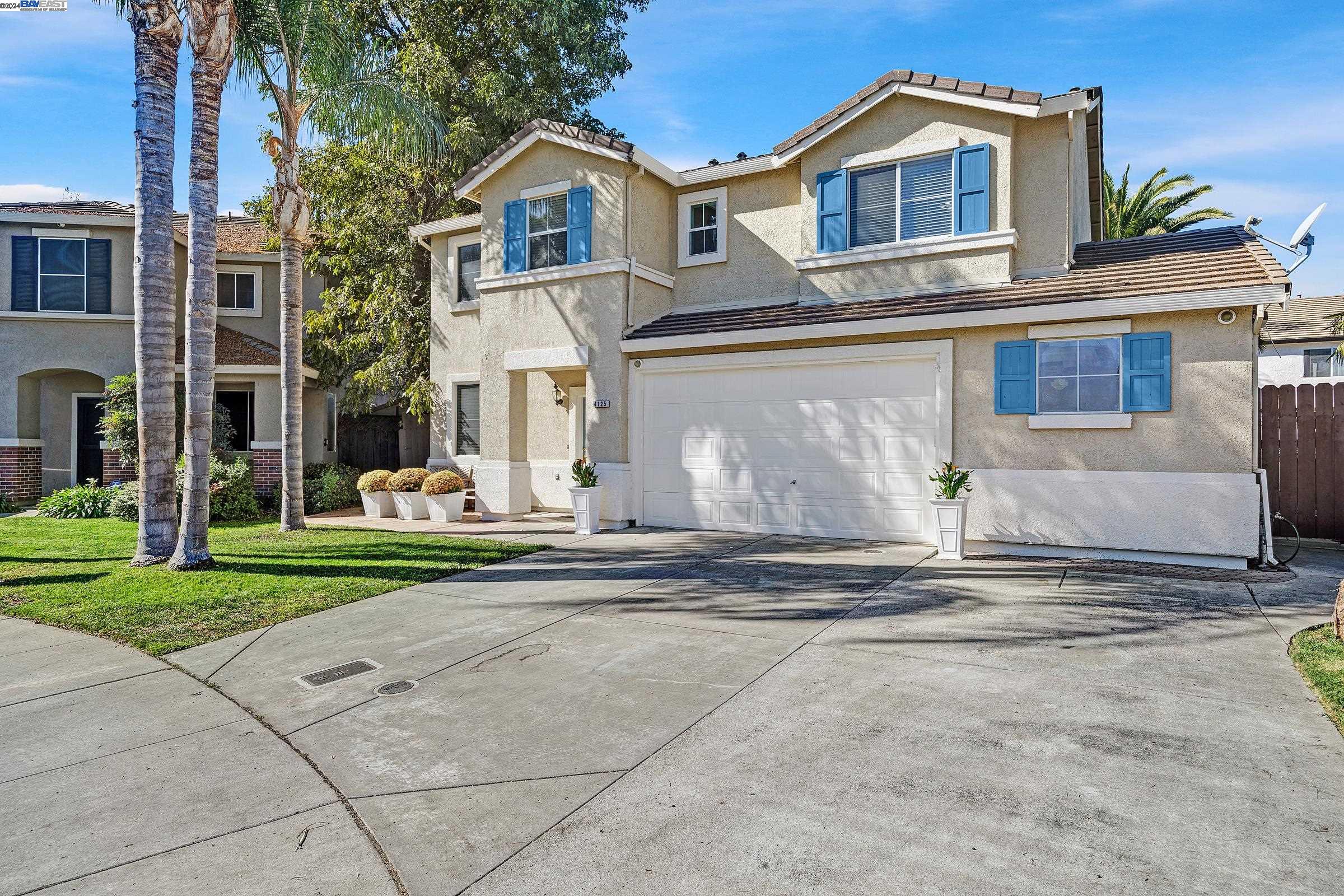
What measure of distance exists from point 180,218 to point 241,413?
9.43 m

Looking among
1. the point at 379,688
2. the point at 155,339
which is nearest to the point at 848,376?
the point at 379,688

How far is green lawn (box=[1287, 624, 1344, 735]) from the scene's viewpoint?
466 cm

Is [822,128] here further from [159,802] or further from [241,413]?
[241,413]

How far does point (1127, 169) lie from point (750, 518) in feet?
78.1

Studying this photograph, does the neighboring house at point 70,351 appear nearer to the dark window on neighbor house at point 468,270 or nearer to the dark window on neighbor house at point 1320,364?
the dark window on neighbor house at point 468,270

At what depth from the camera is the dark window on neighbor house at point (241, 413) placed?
1912cm

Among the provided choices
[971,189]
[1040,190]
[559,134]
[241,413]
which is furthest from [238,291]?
[1040,190]

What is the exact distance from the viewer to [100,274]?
17.7 m

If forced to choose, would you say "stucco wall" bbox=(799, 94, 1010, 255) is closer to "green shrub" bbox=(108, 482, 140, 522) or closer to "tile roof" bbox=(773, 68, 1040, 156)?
"tile roof" bbox=(773, 68, 1040, 156)

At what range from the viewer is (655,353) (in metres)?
13.1

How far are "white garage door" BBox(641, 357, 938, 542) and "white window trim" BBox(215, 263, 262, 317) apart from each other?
12408mm

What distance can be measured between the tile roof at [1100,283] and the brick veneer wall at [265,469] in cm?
939

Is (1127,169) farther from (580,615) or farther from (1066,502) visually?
(580,615)

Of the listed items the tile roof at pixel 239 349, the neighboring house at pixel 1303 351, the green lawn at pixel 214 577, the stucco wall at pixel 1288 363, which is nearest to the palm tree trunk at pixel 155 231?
the green lawn at pixel 214 577
